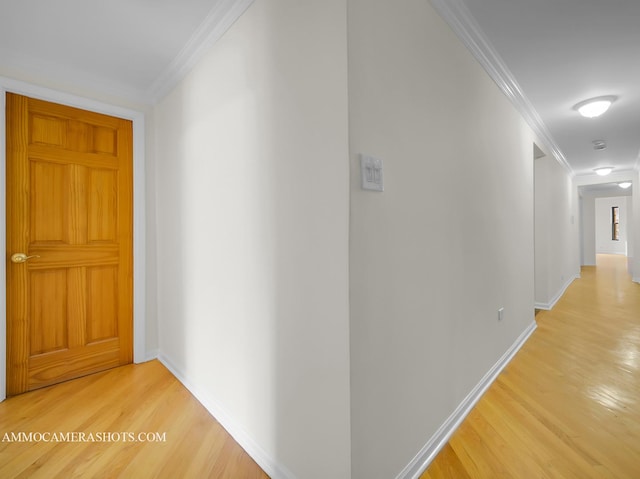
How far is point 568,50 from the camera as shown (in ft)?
7.17

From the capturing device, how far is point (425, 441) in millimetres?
1459

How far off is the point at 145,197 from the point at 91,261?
2.25 feet

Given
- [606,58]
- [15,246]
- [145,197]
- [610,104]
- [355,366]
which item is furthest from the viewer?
[610,104]

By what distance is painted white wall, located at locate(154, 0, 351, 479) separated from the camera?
43.4 inches

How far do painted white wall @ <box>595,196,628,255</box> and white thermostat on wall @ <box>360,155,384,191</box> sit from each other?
16008 mm

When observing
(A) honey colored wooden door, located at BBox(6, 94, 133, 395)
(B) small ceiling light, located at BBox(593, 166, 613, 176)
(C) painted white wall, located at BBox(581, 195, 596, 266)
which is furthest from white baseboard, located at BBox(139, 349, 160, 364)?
(C) painted white wall, located at BBox(581, 195, 596, 266)

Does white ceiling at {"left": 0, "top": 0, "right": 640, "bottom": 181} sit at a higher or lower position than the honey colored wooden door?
higher

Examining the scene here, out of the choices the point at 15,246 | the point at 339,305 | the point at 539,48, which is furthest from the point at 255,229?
the point at 539,48

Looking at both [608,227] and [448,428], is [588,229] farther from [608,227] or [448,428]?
[448,428]

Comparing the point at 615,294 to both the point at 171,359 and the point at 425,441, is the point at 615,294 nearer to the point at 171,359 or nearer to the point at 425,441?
the point at 425,441

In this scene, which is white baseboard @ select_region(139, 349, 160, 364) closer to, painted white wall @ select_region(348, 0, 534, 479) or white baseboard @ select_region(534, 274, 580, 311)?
painted white wall @ select_region(348, 0, 534, 479)

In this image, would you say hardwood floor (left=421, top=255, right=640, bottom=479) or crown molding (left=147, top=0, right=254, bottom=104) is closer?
hardwood floor (left=421, top=255, right=640, bottom=479)

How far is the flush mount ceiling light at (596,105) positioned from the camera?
9.70 ft

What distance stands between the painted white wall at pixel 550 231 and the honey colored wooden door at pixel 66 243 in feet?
17.0
